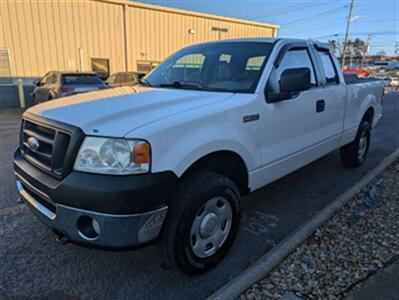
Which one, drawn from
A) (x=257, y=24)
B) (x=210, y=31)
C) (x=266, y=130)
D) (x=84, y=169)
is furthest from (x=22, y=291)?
(x=257, y=24)

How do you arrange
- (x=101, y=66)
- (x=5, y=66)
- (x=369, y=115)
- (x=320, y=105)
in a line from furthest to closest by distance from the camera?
(x=101, y=66)
(x=5, y=66)
(x=369, y=115)
(x=320, y=105)

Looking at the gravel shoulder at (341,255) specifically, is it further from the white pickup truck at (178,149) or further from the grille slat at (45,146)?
the grille slat at (45,146)

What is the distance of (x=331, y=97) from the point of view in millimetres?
4105

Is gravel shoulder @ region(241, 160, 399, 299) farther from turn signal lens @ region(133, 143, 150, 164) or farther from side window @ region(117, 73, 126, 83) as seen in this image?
side window @ region(117, 73, 126, 83)

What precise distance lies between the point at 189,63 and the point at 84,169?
208cm

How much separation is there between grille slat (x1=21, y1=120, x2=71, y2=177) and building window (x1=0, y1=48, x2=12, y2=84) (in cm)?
1413

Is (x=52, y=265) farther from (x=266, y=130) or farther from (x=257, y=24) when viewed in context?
(x=257, y=24)

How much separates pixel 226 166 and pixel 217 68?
120 cm

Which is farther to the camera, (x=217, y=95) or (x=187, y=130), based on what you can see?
(x=217, y=95)

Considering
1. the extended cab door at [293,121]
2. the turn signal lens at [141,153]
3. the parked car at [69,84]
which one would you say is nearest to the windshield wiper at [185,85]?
the extended cab door at [293,121]

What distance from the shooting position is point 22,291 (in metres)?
2.37

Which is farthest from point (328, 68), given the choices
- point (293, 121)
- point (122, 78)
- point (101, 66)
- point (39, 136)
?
point (101, 66)

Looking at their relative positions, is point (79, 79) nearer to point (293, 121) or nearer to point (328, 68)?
point (328, 68)

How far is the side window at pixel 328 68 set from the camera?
13.8 feet
